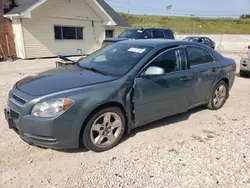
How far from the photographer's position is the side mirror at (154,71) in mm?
3471

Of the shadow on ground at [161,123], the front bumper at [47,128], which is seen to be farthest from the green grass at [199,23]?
the front bumper at [47,128]

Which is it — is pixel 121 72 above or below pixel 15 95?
above

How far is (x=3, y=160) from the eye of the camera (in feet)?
→ 10.1

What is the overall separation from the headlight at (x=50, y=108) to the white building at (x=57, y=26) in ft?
38.6

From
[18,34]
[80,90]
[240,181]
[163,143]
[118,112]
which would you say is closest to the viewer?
[240,181]

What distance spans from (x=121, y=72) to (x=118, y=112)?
0.64 m

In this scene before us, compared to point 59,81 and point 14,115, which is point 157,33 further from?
point 14,115

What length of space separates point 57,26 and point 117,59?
12.4 metres

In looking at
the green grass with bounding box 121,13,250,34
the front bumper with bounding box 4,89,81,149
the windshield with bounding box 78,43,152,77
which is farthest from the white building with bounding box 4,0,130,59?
the green grass with bounding box 121,13,250,34

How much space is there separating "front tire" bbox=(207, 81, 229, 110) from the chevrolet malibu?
294 millimetres

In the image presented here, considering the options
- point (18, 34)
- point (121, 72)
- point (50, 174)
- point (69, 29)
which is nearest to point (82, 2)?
point (69, 29)

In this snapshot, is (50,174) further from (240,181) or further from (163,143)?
(240,181)

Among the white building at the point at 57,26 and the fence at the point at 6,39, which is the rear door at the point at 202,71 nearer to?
the white building at the point at 57,26

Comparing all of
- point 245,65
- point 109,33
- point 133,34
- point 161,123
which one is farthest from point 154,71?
point 109,33
